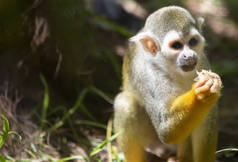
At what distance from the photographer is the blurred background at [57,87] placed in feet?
15.0

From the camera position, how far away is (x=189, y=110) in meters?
3.31

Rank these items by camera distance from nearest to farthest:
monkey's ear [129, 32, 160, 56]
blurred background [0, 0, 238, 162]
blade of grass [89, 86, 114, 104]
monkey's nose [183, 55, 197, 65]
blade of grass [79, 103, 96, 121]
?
monkey's nose [183, 55, 197, 65] < monkey's ear [129, 32, 160, 56] < blurred background [0, 0, 238, 162] < blade of grass [79, 103, 96, 121] < blade of grass [89, 86, 114, 104]

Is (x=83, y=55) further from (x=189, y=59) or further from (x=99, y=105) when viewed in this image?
(x=189, y=59)

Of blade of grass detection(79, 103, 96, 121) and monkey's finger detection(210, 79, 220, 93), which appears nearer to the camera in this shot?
monkey's finger detection(210, 79, 220, 93)

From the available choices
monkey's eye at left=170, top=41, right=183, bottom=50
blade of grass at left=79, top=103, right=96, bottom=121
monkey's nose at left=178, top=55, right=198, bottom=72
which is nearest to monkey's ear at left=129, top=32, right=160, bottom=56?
monkey's eye at left=170, top=41, right=183, bottom=50

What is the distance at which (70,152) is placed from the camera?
4.68m

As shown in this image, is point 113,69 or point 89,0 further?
point 89,0

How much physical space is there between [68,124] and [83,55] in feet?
3.63

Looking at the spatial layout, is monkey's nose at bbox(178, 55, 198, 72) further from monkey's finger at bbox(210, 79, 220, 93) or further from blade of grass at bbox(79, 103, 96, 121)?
blade of grass at bbox(79, 103, 96, 121)

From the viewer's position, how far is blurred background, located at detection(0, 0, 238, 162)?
4.59 m

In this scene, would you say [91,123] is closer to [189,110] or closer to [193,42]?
[189,110]

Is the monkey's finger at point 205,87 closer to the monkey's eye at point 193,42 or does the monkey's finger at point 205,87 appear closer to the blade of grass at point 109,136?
the monkey's eye at point 193,42

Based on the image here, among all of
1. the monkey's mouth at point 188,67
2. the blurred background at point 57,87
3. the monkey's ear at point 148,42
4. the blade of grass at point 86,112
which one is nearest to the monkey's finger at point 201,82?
the monkey's mouth at point 188,67

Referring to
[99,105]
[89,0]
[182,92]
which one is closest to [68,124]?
[99,105]
